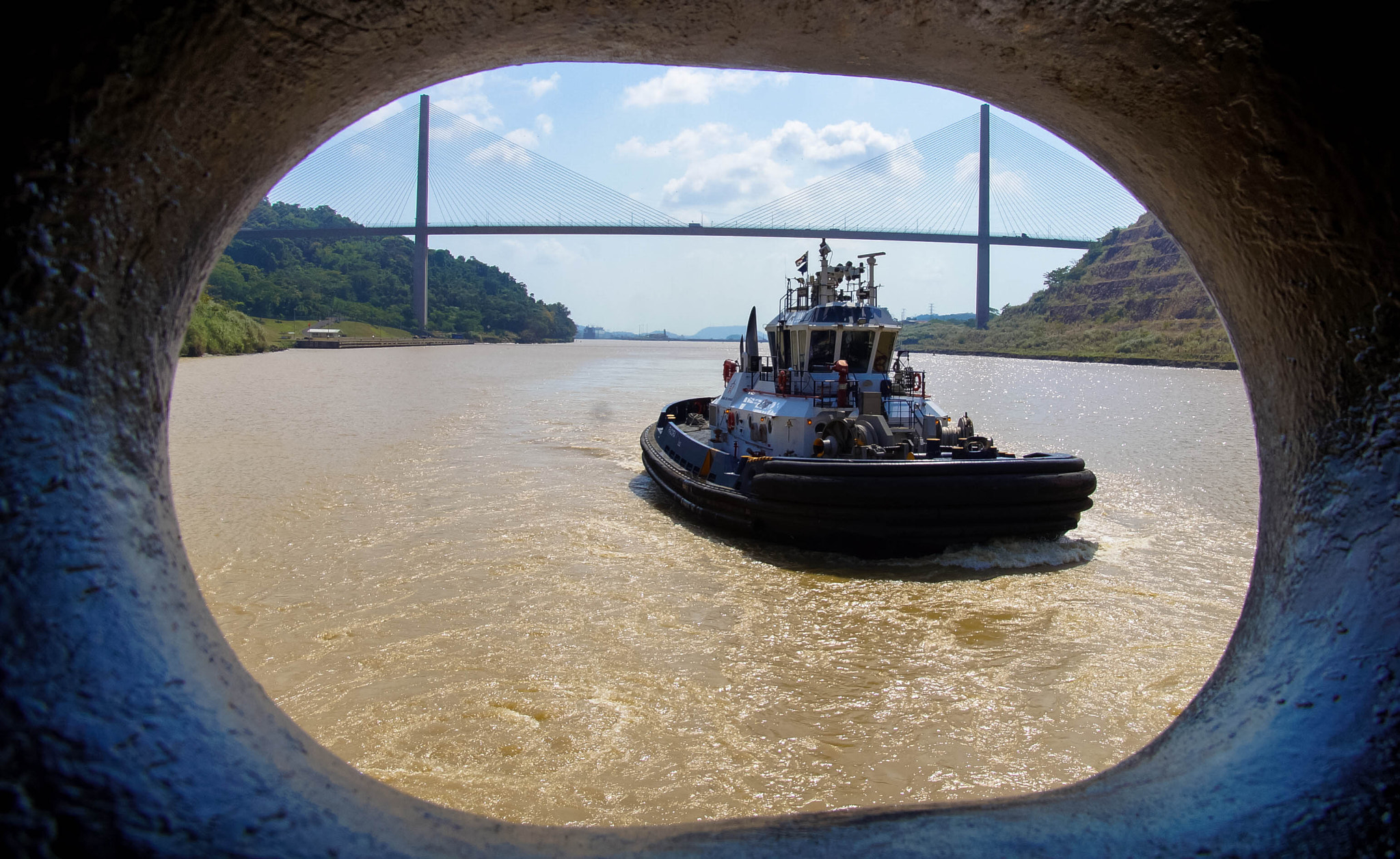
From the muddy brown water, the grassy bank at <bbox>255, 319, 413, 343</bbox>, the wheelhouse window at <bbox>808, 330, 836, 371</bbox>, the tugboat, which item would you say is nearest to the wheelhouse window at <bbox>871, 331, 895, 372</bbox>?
the tugboat

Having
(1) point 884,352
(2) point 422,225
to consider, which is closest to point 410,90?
(1) point 884,352

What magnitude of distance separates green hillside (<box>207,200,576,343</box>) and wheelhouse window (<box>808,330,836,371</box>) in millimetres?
56969

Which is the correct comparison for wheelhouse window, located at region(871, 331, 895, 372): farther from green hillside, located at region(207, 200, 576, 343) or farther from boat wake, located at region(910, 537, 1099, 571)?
green hillside, located at region(207, 200, 576, 343)

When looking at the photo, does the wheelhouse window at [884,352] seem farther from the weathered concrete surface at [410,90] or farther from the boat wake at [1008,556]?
the weathered concrete surface at [410,90]

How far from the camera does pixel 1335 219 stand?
5.35 ft

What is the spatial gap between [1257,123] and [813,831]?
5.77 feet

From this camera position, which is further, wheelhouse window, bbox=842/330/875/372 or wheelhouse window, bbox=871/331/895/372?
wheelhouse window, bbox=871/331/895/372

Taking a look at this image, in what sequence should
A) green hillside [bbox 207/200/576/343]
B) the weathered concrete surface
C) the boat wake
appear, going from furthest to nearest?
green hillside [bbox 207/200/576/343] < the boat wake < the weathered concrete surface

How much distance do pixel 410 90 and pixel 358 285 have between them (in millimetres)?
84150

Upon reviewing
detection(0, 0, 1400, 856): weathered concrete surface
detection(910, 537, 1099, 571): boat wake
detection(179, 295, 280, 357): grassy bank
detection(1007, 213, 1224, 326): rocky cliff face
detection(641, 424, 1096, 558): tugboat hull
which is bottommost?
detection(910, 537, 1099, 571): boat wake

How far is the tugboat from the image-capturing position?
27.2 ft

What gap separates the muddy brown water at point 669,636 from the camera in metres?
4.79

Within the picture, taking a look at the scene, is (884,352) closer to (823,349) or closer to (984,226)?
(823,349)

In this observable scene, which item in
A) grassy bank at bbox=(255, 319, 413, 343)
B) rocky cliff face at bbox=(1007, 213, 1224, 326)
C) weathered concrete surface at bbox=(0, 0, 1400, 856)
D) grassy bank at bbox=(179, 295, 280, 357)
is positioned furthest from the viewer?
grassy bank at bbox=(255, 319, 413, 343)
